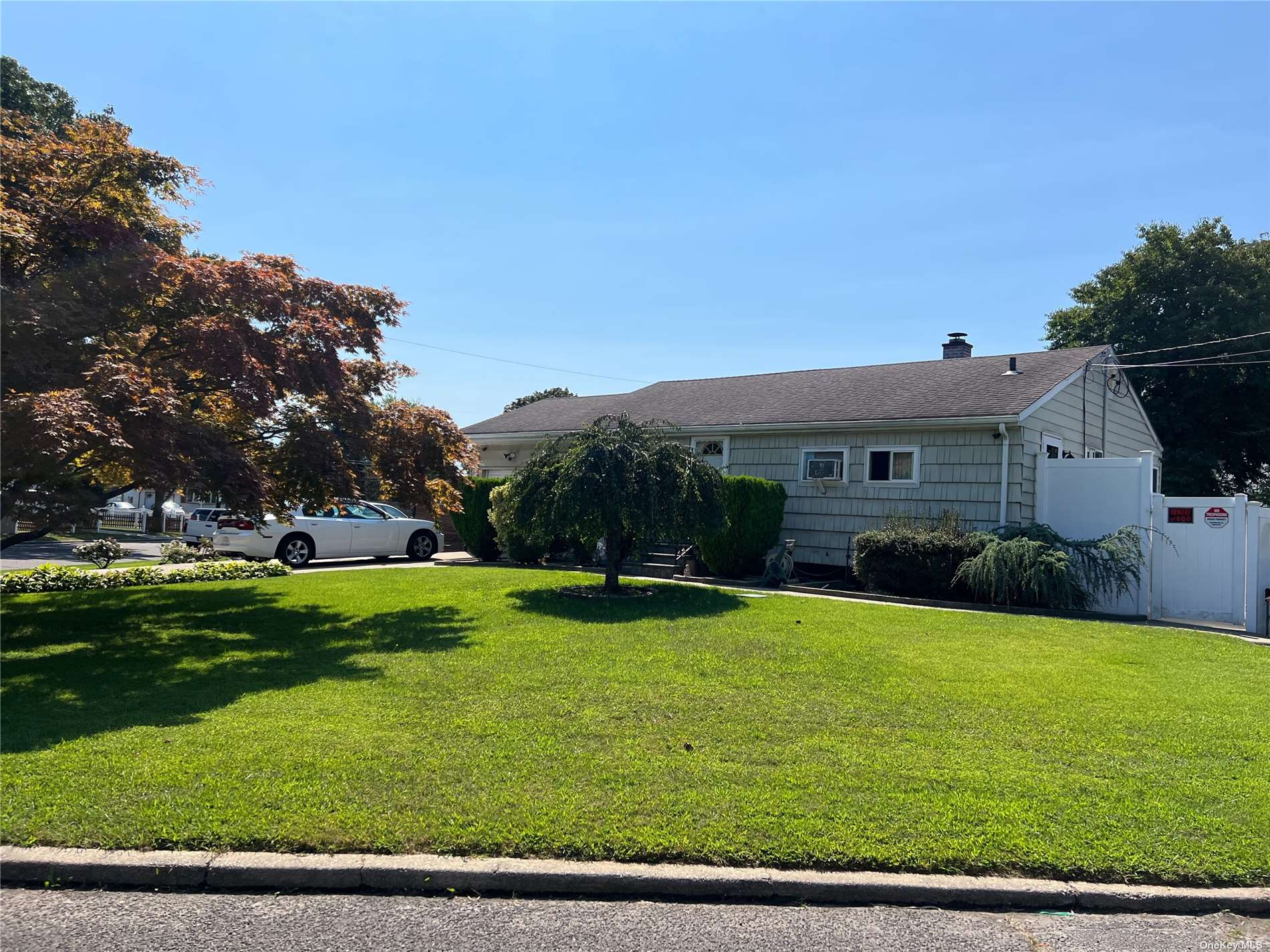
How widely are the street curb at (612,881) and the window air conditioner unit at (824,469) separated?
1285cm

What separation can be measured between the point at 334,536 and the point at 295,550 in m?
0.77

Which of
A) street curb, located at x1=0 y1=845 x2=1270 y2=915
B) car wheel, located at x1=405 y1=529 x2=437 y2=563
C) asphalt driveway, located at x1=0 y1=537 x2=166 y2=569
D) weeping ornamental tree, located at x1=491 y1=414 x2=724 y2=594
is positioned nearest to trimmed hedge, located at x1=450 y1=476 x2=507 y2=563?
car wheel, located at x1=405 y1=529 x2=437 y2=563

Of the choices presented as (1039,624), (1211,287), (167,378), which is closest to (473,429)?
(167,378)

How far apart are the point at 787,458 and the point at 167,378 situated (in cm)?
1143

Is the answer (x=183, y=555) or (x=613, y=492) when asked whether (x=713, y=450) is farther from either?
(x=183, y=555)

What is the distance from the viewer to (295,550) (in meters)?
16.9

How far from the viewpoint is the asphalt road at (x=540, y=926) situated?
3.35 meters

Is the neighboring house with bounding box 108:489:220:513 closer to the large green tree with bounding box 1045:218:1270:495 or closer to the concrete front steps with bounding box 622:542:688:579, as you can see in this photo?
the concrete front steps with bounding box 622:542:688:579

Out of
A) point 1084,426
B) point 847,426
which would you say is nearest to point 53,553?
point 847,426

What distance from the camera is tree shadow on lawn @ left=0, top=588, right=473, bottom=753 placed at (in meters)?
6.11

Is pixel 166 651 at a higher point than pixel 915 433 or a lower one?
lower

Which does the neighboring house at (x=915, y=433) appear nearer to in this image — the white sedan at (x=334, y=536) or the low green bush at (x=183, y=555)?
the white sedan at (x=334, y=536)

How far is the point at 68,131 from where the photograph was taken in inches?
361

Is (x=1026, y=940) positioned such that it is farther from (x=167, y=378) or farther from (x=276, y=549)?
(x=276, y=549)
